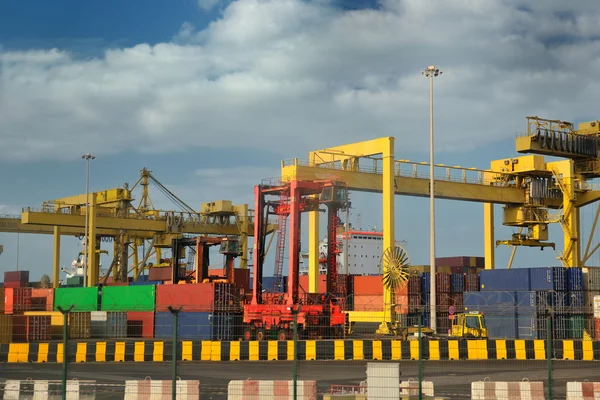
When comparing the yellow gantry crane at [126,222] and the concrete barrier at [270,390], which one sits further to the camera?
the yellow gantry crane at [126,222]

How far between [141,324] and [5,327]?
1326 centimetres

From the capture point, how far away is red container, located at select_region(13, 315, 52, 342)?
44.1m

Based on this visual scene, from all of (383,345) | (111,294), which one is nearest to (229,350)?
(383,345)

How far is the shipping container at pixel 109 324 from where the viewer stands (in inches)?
2002

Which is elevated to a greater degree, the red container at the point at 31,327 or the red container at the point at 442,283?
the red container at the point at 442,283

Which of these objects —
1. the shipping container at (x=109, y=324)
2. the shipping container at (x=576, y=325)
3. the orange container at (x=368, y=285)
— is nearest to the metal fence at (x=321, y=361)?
the shipping container at (x=576, y=325)

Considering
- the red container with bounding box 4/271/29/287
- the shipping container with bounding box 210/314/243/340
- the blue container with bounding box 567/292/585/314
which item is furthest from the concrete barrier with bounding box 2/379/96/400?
the red container with bounding box 4/271/29/287

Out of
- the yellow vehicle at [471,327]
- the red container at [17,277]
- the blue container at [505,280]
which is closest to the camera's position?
the yellow vehicle at [471,327]

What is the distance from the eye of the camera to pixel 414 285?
52.8 meters

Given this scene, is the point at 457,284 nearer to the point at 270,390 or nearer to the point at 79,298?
the point at 79,298

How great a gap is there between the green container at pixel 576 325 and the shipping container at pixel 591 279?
69.9 inches

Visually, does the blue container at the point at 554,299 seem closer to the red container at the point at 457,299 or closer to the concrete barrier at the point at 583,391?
the red container at the point at 457,299

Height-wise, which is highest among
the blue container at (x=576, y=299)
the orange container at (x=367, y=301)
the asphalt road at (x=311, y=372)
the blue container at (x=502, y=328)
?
the blue container at (x=576, y=299)

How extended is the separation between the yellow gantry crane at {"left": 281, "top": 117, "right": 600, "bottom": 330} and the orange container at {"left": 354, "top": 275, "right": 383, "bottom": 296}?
4507mm
